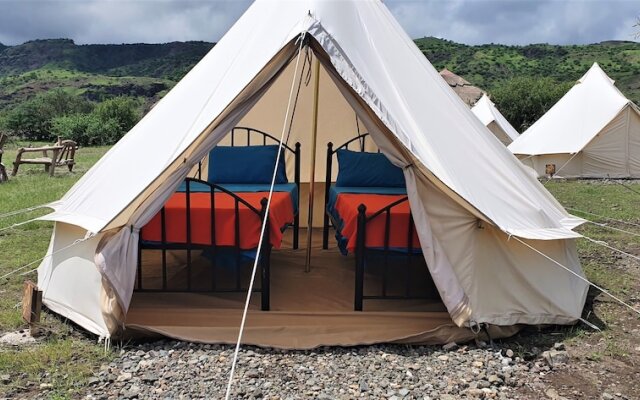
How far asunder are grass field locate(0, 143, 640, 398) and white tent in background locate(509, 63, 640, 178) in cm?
349

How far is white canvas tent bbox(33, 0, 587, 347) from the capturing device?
331 cm

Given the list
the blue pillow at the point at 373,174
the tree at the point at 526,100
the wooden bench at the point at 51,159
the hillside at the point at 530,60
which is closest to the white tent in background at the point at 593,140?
the blue pillow at the point at 373,174

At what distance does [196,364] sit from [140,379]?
11.6 inches

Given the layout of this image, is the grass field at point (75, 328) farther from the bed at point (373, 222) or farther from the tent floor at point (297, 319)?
the bed at point (373, 222)

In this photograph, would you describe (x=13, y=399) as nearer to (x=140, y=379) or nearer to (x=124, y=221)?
(x=140, y=379)

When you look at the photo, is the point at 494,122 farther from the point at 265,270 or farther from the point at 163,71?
the point at 163,71

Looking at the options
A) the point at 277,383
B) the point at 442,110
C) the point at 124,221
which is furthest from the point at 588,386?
the point at 124,221

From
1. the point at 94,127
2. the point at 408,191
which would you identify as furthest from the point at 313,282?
the point at 94,127

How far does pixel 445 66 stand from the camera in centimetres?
3859

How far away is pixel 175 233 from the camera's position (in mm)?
3965

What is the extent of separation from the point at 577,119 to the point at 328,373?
10.6m

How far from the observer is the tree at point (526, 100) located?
24.0m

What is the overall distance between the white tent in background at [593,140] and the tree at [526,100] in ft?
39.7

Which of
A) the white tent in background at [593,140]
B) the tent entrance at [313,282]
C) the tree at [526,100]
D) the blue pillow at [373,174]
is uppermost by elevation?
the tree at [526,100]
